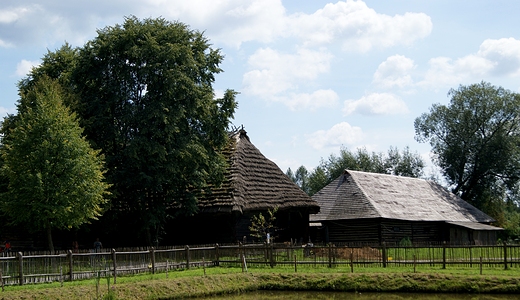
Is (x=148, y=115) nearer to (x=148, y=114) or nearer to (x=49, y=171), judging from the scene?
(x=148, y=114)

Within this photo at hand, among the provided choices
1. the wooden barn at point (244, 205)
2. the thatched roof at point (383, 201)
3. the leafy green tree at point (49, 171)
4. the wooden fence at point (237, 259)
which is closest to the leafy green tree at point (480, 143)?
the thatched roof at point (383, 201)

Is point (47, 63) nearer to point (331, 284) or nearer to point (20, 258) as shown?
point (20, 258)

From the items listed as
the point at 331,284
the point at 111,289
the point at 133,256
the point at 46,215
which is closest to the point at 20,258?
the point at 111,289

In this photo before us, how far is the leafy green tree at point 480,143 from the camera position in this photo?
5638 centimetres

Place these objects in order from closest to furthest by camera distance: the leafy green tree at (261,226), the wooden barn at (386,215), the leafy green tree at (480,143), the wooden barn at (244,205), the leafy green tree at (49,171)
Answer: the leafy green tree at (49,171) < the leafy green tree at (261,226) < the wooden barn at (244,205) < the wooden barn at (386,215) < the leafy green tree at (480,143)

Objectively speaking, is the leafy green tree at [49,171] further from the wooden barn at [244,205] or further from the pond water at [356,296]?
the pond water at [356,296]

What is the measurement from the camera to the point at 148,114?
29.7 m

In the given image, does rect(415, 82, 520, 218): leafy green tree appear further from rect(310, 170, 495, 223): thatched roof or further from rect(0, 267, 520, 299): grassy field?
rect(0, 267, 520, 299): grassy field

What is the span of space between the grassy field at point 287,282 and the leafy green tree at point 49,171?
5199 mm

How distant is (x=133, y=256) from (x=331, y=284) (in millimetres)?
7386

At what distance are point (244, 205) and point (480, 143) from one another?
33.0 m

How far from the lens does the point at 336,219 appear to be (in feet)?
125

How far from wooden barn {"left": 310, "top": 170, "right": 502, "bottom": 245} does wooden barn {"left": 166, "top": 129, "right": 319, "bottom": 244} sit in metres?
2.71

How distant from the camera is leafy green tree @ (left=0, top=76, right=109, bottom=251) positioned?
992 inches
